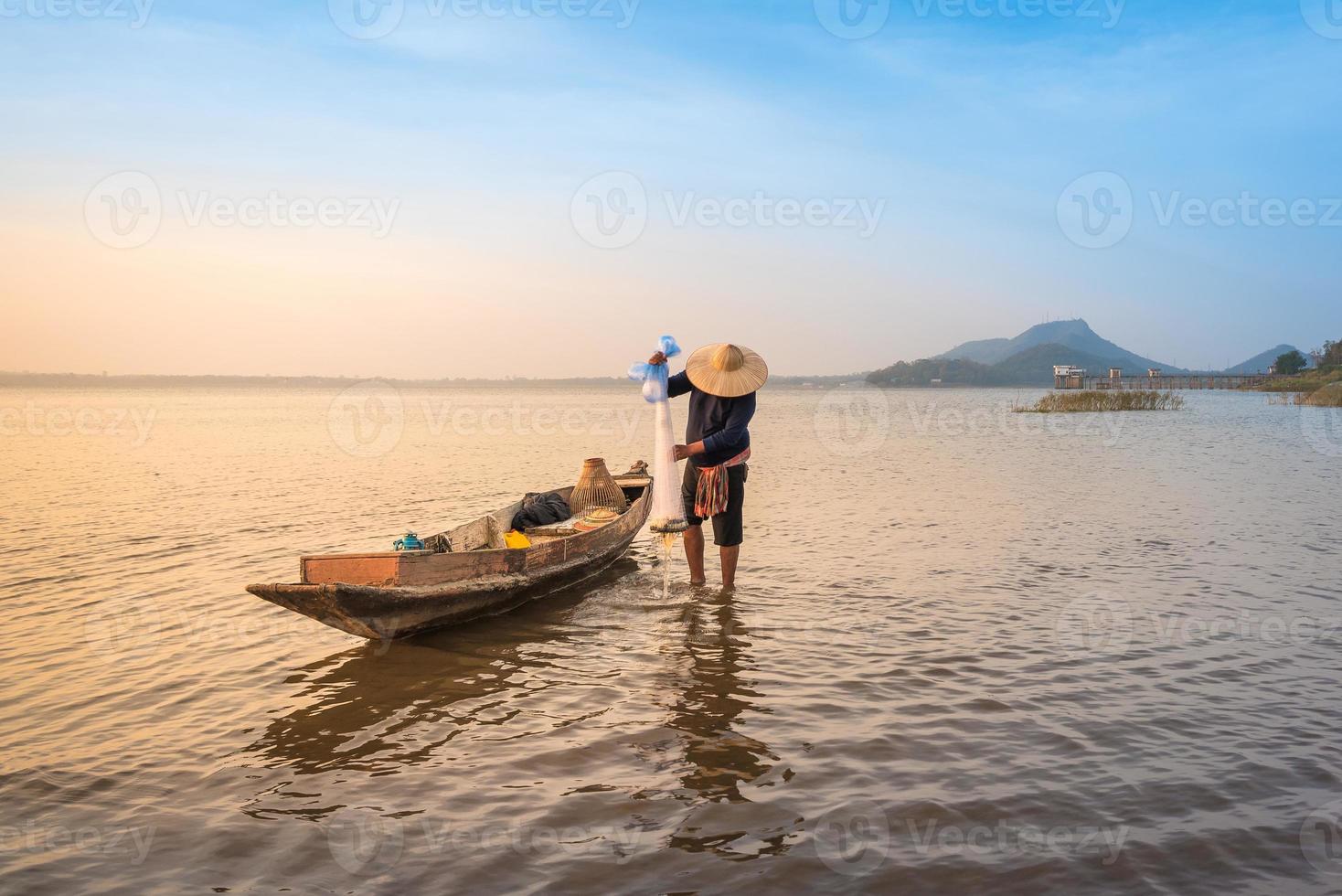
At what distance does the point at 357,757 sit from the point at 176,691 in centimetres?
218

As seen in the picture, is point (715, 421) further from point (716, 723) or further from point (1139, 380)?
point (1139, 380)

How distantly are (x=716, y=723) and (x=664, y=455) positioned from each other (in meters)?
3.22

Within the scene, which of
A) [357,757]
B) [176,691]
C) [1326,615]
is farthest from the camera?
[1326,615]

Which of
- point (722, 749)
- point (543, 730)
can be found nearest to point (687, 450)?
point (543, 730)

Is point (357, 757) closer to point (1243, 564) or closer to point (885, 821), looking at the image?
point (885, 821)

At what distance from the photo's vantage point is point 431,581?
25.3 ft

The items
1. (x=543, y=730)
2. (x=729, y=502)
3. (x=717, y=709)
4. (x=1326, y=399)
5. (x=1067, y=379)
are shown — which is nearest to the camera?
(x=543, y=730)

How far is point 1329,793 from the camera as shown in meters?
4.71

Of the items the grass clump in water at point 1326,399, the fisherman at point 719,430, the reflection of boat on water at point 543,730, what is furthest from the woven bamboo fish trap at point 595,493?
the grass clump in water at point 1326,399

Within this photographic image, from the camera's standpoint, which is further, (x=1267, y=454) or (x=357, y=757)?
(x=1267, y=454)

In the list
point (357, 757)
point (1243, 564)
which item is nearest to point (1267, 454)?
point (1243, 564)

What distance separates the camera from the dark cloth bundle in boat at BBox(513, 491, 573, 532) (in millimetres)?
11734

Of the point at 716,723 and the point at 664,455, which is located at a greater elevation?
the point at 664,455

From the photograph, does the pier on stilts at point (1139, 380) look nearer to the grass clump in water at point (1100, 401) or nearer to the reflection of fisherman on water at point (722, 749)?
the grass clump in water at point (1100, 401)
